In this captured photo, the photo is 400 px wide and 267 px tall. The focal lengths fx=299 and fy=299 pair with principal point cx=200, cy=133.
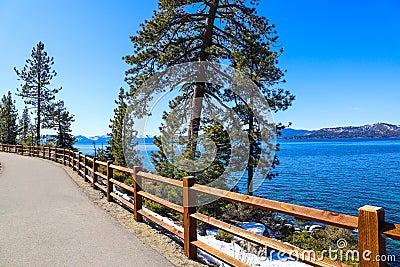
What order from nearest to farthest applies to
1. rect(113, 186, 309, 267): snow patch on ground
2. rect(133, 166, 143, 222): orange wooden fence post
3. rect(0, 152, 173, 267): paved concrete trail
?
rect(0, 152, 173, 267): paved concrete trail
rect(113, 186, 309, 267): snow patch on ground
rect(133, 166, 143, 222): orange wooden fence post

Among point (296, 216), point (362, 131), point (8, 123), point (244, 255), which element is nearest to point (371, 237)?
point (296, 216)

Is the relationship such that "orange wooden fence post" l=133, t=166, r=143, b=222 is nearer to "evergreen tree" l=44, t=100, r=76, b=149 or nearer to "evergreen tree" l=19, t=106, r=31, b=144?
"evergreen tree" l=44, t=100, r=76, b=149

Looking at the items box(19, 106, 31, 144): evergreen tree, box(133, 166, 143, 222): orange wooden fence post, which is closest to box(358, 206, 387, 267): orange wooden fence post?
box(133, 166, 143, 222): orange wooden fence post

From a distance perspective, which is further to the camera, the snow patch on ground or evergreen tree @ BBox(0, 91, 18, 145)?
evergreen tree @ BBox(0, 91, 18, 145)

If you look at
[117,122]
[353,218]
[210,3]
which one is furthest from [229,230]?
[117,122]

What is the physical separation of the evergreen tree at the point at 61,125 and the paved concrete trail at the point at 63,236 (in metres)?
32.2

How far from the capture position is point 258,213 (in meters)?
14.2

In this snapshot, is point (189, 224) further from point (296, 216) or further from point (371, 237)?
point (371, 237)

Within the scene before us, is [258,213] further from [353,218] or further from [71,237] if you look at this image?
[353,218]

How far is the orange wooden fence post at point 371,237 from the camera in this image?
2.28 m

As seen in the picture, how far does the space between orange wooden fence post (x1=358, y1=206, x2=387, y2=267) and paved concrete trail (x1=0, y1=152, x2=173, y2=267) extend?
8.48 ft

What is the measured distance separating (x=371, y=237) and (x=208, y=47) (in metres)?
10.4

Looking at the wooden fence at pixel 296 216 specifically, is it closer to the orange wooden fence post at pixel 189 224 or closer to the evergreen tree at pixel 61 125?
the orange wooden fence post at pixel 189 224

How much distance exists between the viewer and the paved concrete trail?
162 inches
